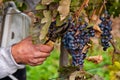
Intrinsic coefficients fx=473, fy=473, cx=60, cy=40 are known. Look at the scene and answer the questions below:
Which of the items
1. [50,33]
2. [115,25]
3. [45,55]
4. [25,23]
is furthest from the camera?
[115,25]

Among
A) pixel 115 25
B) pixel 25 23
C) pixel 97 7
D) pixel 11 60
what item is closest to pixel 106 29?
pixel 97 7

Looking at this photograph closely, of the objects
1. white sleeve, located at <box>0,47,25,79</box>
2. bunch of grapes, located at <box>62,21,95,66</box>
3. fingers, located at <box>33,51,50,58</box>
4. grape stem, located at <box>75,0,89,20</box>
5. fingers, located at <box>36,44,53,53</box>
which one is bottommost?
white sleeve, located at <box>0,47,25,79</box>

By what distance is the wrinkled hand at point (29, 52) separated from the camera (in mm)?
1849

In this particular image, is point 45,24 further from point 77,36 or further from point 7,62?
point 7,62

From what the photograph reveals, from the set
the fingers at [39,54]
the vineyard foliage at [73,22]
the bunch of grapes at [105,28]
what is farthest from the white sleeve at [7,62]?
the bunch of grapes at [105,28]

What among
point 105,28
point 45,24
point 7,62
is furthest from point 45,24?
point 7,62

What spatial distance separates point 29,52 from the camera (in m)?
1.90

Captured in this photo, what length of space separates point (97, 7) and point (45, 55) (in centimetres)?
32

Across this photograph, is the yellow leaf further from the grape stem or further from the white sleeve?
the white sleeve

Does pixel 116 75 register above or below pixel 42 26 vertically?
below

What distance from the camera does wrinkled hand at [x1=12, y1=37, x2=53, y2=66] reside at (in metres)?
1.85

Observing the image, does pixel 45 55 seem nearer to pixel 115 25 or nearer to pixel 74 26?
pixel 74 26

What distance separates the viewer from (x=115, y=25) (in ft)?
19.7

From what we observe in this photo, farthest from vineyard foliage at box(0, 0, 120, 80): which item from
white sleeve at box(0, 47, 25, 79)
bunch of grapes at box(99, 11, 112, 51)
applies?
white sleeve at box(0, 47, 25, 79)
